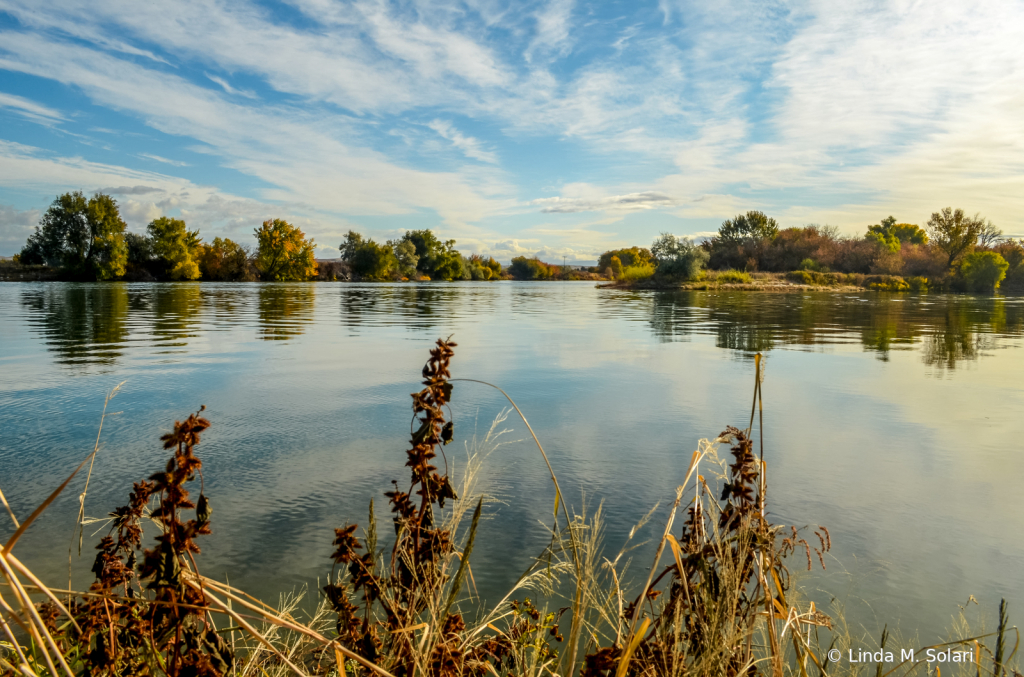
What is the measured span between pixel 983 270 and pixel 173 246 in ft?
230

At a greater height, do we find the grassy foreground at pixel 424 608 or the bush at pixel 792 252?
the bush at pixel 792 252

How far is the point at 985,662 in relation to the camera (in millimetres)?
2262

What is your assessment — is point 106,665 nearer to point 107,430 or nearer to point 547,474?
point 547,474

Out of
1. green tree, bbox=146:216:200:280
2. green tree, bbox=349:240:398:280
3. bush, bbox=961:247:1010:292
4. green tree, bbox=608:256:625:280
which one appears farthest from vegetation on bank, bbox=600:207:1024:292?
green tree, bbox=146:216:200:280

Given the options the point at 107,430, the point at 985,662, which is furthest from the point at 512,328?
the point at 985,662

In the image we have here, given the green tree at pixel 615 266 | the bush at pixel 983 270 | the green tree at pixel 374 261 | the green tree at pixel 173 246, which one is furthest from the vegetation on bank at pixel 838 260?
the green tree at pixel 173 246

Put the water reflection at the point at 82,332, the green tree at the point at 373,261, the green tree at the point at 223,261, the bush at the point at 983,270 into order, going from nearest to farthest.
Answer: the water reflection at the point at 82,332, the bush at the point at 983,270, the green tree at the point at 223,261, the green tree at the point at 373,261

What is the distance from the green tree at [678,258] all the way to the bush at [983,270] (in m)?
19.5

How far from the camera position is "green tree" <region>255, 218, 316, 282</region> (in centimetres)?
7150

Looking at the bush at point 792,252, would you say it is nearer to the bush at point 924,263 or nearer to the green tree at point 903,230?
the bush at point 924,263

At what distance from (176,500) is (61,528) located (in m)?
2.48

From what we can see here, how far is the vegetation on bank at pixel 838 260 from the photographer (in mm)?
47500

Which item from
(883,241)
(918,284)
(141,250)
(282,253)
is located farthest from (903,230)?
(141,250)

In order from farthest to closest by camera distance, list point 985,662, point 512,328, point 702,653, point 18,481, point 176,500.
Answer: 1. point 512,328
2. point 18,481
3. point 985,662
4. point 702,653
5. point 176,500
